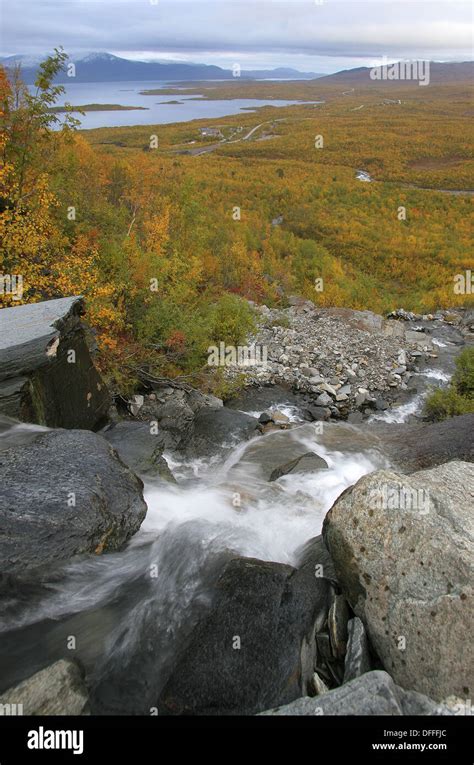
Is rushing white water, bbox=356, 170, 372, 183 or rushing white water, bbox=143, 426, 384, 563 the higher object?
rushing white water, bbox=356, 170, 372, 183

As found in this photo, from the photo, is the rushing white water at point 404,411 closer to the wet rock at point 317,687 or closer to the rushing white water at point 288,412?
the rushing white water at point 288,412

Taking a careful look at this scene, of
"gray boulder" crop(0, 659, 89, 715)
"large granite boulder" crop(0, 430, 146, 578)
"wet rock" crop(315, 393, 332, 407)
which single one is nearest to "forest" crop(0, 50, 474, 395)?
"wet rock" crop(315, 393, 332, 407)

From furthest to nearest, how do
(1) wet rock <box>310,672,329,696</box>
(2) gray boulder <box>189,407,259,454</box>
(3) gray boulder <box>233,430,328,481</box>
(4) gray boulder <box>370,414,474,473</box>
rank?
1. (2) gray boulder <box>189,407,259,454</box>
2. (4) gray boulder <box>370,414,474,473</box>
3. (3) gray boulder <box>233,430,328,481</box>
4. (1) wet rock <box>310,672,329,696</box>

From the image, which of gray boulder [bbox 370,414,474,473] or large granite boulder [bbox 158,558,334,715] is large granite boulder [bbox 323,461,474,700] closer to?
large granite boulder [bbox 158,558,334,715]

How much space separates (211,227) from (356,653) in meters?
29.5

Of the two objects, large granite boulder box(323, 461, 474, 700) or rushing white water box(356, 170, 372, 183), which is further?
rushing white water box(356, 170, 372, 183)

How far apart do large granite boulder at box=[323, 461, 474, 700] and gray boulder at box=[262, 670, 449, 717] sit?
0.34m

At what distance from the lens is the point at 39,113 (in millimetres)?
16484

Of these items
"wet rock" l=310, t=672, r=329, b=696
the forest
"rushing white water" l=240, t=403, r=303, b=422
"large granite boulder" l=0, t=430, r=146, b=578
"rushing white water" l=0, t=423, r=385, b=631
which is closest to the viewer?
"wet rock" l=310, t=672, r=329, b=696

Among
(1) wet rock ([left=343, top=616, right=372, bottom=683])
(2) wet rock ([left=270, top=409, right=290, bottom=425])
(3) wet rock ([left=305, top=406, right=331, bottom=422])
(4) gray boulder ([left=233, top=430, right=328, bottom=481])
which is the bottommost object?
(3) wet rock ([left=305, top=406, right=331, bottom=422])

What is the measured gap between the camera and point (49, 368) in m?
10.1

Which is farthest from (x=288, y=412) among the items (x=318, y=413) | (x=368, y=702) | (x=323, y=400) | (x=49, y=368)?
(x=368, y=702)

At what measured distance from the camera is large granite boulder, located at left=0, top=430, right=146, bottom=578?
6.59m

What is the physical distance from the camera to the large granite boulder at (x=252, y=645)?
5914 mm
